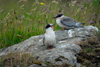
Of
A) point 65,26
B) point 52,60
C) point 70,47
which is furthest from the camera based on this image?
point 65,26

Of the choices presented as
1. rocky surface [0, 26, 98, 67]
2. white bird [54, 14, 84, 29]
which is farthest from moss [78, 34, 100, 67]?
white bird [54, 14, 84, 29]

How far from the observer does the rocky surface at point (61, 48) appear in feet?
17.6

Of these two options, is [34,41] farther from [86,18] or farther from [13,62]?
[86,18]

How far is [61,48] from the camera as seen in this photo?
6.07 meters

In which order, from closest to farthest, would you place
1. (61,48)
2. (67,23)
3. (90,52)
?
(90,52) < (61,48) < (67,23)

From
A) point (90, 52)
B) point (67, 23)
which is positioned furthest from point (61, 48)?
point (67, 23)

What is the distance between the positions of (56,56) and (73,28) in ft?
9.63

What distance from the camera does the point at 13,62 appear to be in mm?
5371

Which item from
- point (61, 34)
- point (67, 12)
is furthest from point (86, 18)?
point (61, 34)

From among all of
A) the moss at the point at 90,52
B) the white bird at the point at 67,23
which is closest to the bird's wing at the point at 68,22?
the white bird at the point at 67,23

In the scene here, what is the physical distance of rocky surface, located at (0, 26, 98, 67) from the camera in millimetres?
5359

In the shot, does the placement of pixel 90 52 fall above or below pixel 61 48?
below

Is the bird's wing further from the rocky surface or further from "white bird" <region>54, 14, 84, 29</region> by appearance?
the rocky surface

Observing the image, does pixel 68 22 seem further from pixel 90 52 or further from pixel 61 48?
pixel 90 52
